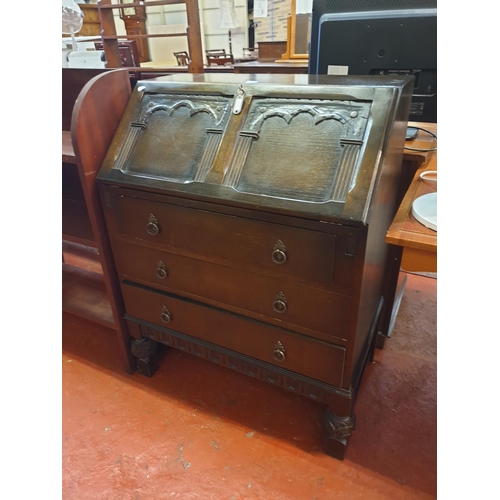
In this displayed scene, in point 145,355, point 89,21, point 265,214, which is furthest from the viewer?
point 89,21

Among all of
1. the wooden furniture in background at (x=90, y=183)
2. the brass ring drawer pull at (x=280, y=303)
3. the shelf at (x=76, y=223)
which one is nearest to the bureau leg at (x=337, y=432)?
the brass ring drawer pull at (x=280, y=303)

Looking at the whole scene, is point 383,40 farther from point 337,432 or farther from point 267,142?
A: point 337,432

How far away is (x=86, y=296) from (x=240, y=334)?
95cm

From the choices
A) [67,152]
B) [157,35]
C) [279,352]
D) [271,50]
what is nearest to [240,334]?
[279,352]

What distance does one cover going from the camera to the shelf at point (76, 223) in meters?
1.71

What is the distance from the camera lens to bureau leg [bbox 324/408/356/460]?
1.31m

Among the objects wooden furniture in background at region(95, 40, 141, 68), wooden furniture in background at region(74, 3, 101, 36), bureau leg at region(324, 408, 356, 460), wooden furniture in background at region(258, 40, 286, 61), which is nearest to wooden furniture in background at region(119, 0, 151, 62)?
wooden furniture in background at region(74, 3, 101, 36)

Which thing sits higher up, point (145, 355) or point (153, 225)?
point (153, 225)

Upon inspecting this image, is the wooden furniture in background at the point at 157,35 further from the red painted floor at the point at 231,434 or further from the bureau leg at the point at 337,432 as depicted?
the bureau leg at the point at 337,432

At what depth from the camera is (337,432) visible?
4.31 feet

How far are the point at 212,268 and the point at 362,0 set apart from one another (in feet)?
3.66

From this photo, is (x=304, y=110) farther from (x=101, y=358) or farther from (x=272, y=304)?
(x=101, y=358)

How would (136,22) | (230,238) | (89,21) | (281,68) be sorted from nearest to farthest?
1. (230,238)
2. (281,68)
3. (136,22)
4. (89,21)

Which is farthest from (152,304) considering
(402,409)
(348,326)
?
(402,409)
